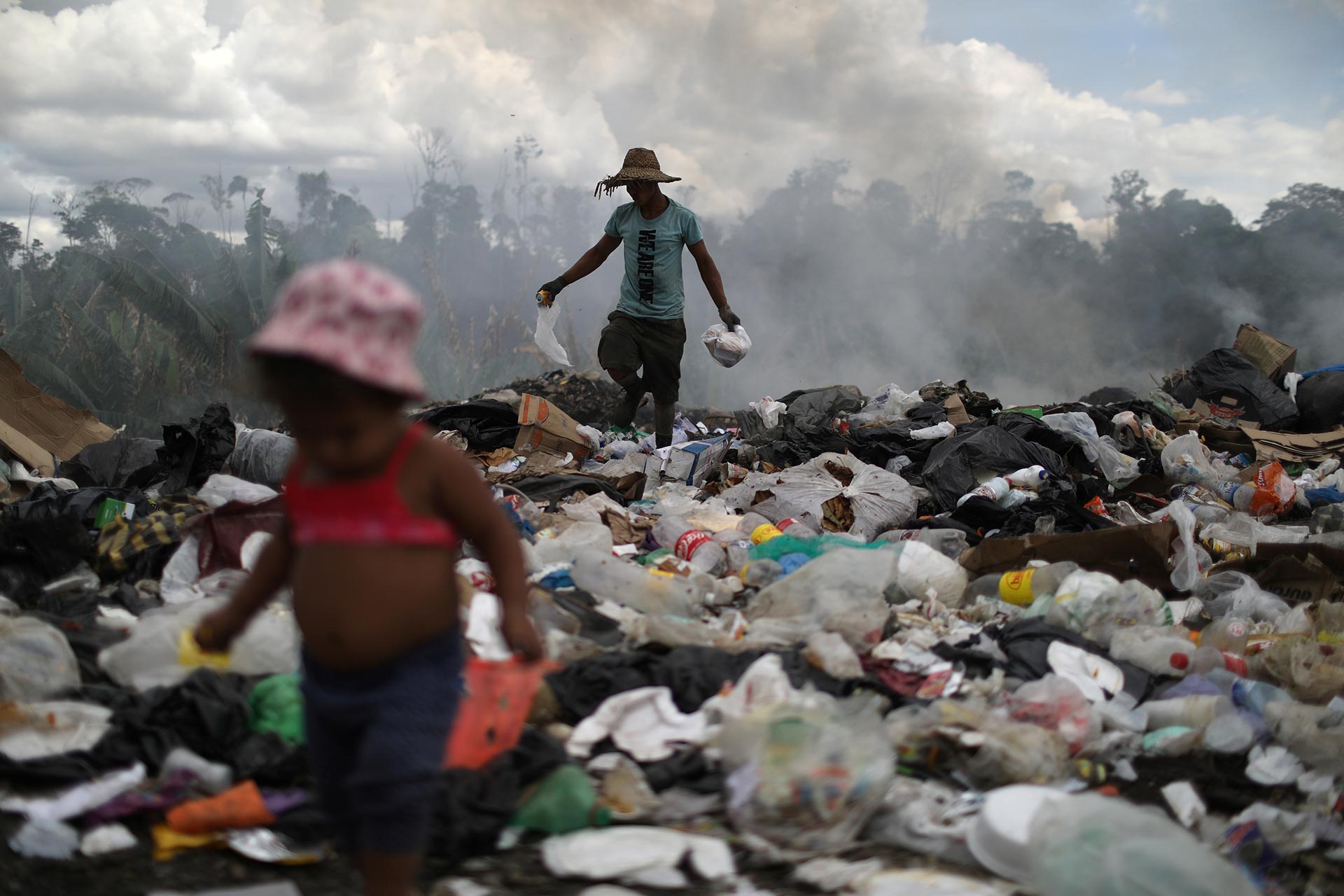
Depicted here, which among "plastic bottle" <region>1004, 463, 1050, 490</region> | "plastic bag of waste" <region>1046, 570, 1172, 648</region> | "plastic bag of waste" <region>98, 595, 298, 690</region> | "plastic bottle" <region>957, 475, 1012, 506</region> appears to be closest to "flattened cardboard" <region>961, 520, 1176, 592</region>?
"plastic bag of waste" <region>1046, 570, 1172, 648</region>

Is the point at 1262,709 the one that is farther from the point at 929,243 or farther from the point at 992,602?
the point at 929,243

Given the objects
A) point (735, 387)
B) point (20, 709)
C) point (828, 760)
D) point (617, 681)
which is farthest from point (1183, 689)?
point (735, 387)

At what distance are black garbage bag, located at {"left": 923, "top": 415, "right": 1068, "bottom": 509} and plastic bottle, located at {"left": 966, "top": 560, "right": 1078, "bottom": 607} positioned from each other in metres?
1.22

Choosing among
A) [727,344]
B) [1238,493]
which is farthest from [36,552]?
[1238,493]

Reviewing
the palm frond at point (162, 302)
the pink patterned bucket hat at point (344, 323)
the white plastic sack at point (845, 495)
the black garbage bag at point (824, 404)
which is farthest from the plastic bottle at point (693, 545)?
the palm frond at point (162, 302)

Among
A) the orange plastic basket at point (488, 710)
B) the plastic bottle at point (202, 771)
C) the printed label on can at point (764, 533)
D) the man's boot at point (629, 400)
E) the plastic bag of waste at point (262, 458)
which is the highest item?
the man's boot at point (629, 400)

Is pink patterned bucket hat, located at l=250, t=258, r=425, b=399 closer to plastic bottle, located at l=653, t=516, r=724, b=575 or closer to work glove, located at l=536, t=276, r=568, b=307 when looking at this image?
plastic bottle, located at l=653, t=516, r=724, b=575

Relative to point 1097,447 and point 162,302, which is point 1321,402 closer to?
point 1097,447

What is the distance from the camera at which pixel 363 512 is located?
4.60ft

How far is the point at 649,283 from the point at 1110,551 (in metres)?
2.94

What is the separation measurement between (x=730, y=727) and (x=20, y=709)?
5.24 ft

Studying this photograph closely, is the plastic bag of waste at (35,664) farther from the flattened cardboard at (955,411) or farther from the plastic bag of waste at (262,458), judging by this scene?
the flattened cardboard at (955,411)

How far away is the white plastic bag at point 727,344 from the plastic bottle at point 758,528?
1.42m

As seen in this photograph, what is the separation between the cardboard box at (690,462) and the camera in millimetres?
5266
